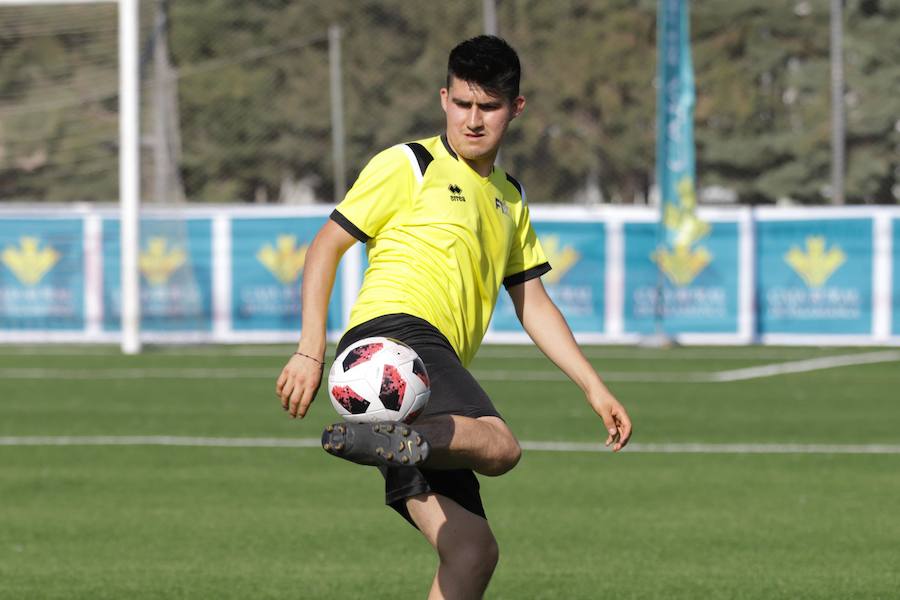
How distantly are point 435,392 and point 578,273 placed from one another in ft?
64.2

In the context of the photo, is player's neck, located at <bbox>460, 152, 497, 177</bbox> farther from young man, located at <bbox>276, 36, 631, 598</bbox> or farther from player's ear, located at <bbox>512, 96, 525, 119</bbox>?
player's ear, located at <bbox>512, 96, 525, 119</bbox>

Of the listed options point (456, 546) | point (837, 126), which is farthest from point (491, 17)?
point (456, 546)

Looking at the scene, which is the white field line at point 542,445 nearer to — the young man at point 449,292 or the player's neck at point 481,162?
the young man at point 449,292

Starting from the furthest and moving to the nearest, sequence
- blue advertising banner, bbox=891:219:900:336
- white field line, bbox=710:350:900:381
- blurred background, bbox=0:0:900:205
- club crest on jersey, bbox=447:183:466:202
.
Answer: blurred background, bbox=0:0:900:205 < blue advertising banner, bbox=891:219:900:336 < white field line, bbox=710:350:900:381 < club crest on jersey, bbox=447:183:466:202

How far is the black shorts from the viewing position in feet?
16.7

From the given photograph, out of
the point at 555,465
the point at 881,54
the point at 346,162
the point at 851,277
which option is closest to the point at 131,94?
the point at 851,277

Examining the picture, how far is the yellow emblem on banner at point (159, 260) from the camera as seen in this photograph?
24234mm

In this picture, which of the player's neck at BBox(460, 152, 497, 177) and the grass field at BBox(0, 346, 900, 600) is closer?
the player's neck at BBox(460, 152, 497, 177)

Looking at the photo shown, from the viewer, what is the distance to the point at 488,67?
532 cm

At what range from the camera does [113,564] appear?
805 centimetres

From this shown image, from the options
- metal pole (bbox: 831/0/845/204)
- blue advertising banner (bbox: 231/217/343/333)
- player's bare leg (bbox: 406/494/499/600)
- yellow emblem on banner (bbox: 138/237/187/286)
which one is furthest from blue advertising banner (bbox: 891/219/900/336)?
player's bare leg (bbox: 406/494/499/600)

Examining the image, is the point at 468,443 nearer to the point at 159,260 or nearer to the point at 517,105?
the point at 517,105

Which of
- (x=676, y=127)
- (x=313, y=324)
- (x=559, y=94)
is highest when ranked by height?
(x=559, y=94)

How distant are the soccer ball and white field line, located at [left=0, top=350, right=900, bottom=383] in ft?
46.4
